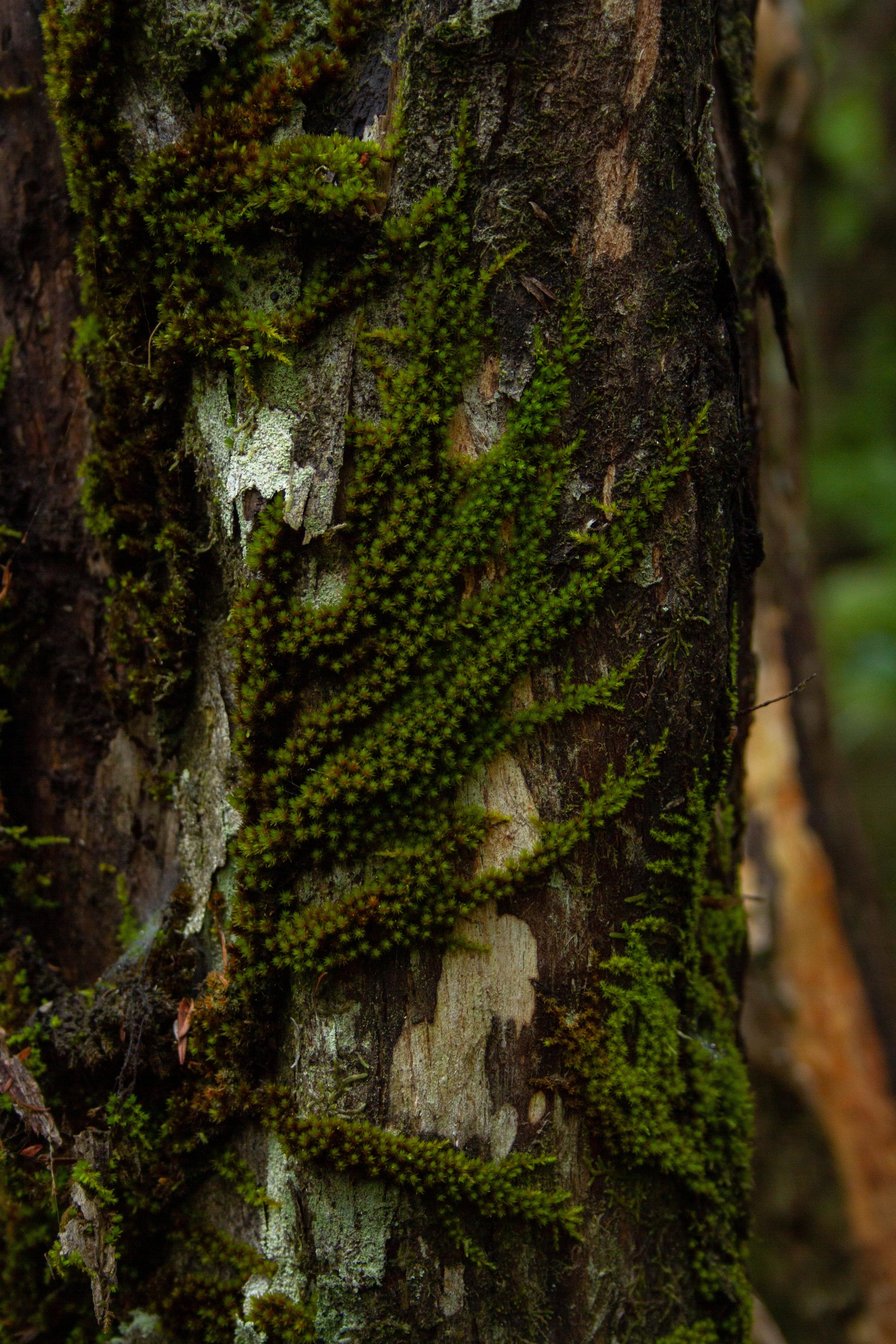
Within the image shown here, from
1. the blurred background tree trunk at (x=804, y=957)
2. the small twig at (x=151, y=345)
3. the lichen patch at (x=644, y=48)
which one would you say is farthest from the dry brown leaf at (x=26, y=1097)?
the blurred background tree trunk at (x=804, y=957)

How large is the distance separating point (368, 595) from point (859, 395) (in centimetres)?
1044

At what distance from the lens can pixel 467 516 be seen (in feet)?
4.79

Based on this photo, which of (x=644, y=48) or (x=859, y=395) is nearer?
(x=644, y=48)

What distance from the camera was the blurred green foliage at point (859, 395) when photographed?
7.68 m

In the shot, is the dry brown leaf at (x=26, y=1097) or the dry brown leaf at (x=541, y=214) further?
the dry brown leaf at (x=26, y=1097)

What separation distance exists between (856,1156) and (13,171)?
4.79 m

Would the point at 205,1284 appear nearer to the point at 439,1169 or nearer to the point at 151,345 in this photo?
the point at 439,1169

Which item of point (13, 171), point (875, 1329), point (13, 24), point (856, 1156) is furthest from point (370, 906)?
point (875, 1329)

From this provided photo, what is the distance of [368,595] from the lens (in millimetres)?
1457

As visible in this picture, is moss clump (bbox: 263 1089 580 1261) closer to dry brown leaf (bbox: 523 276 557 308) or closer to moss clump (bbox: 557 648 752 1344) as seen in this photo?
moss clump (bbox: 557 648 752 1344)

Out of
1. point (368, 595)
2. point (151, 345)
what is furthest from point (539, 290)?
point (151, 345)

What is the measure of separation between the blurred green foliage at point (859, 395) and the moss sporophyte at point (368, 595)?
5155 millimetres

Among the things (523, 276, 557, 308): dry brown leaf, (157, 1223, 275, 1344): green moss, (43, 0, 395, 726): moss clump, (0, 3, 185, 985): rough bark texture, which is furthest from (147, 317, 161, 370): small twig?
(157, 1223, 275, 1344): green moss

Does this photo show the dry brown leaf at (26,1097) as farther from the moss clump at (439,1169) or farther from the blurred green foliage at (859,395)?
the blurred green foliage at (859,395)
